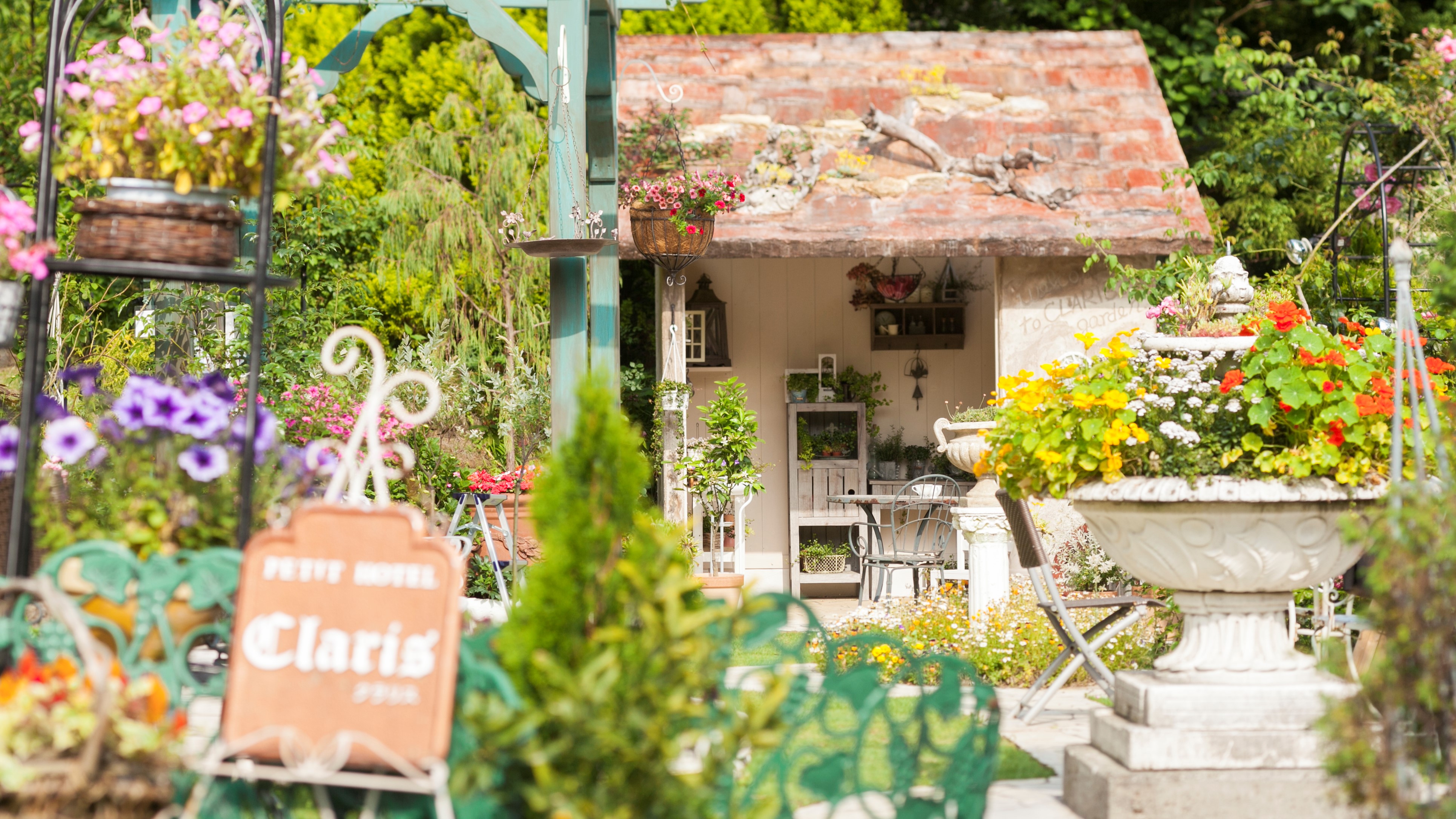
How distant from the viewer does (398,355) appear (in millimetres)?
7777

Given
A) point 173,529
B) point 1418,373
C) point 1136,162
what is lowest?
point 173,529

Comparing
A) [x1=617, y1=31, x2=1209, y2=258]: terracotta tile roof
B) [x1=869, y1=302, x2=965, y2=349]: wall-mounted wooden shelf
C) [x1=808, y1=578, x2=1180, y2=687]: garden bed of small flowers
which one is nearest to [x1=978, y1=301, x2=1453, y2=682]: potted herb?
[x1=808, y1=578, x2=1180, y2=687]: garden bed of small flowers

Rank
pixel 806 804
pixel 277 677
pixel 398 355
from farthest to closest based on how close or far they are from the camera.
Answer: pixel 398 355, pixel 806 804, pixel 277 677

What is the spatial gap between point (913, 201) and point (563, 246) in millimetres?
2959

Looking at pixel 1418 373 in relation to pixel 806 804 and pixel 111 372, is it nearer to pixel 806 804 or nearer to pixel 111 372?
pixel 806 804

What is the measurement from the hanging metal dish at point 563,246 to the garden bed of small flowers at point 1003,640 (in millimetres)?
1925

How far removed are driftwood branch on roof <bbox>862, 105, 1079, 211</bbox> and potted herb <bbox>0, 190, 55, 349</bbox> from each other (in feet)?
19.7

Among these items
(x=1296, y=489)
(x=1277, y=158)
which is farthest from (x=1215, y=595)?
(x=1277, y=158)

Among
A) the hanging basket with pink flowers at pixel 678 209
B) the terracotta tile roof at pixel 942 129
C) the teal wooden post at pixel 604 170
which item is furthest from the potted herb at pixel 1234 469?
the terracotta tile roof at pixel 942 129

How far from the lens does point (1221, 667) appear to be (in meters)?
3.09

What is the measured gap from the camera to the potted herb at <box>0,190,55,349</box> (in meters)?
2.47

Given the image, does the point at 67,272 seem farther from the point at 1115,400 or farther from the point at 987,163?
the point at 987,163

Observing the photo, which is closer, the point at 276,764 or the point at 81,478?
the point at 276,764

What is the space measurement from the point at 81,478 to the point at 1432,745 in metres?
2.95
